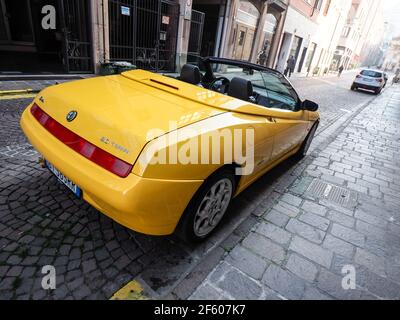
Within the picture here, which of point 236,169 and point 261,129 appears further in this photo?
point 261,129

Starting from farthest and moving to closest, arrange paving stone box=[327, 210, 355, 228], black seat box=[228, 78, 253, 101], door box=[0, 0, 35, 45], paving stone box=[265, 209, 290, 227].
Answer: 1. door box=[0, 0, 35, 45]
2. paving stone box=[327, 210, 355, 228]
3. paving stone box=[265, 209, 290, 227]
4. black seat box=[228, 78, 253, 101]

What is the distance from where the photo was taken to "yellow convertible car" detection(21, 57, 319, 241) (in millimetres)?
1636

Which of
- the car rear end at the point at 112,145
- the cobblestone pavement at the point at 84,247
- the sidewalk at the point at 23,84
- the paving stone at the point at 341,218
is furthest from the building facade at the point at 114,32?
the paving stone at the point at 341,218

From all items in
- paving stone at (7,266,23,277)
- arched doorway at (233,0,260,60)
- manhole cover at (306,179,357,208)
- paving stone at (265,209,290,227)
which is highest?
arched doorway at (233,0,260,60)

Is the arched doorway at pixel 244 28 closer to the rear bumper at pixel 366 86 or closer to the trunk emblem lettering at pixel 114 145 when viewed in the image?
the rear bumper at pixel 366 86

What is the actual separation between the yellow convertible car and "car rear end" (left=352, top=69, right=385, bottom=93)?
17.8 meters

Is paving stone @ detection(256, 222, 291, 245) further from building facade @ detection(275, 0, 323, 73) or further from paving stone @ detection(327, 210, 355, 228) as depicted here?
building facade @ detection(275, 0, 323, 73)

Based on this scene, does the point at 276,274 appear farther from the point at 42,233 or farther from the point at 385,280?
the point at 42,233

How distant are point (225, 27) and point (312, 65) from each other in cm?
1986

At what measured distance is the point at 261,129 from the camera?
8.20 feet

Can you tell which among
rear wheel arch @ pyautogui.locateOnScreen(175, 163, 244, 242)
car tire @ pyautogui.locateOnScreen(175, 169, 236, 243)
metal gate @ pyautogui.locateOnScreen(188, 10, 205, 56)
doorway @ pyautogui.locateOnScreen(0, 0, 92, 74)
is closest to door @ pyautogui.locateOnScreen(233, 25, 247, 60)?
metal gate @ pyautogui.locateOnScreen(188, 10, 205, 56)

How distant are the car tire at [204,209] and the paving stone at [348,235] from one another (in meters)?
1.25

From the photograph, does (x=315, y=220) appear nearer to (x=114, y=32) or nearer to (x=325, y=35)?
(x=114, y=32)
